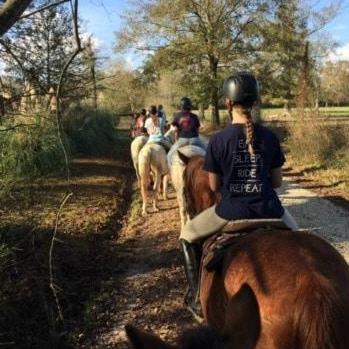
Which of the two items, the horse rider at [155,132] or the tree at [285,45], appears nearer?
the horse rider at [155,132]

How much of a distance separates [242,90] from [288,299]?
1.86m

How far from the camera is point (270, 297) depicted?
9.80 feet

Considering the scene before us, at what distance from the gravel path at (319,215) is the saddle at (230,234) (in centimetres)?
486

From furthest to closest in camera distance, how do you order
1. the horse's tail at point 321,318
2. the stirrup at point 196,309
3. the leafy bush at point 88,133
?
the leafy bush at point 88,133 < the stirrup at point 196,309 < the horse's tail at point 321,318

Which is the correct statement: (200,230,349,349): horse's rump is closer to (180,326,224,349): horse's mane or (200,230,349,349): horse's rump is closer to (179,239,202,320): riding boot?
(180,326,224,349): horse's mane

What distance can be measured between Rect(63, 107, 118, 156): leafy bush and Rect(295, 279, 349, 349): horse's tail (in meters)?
18.7

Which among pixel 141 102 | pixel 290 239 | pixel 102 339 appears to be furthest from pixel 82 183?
pixel 141 102

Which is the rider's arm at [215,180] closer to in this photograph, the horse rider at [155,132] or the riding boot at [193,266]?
the riding boot at [193,266]

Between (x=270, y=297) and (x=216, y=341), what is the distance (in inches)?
28.7

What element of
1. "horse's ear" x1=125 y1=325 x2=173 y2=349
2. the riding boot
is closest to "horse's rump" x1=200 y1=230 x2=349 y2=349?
"horse's ear" x1=125 y1=325 x2=173 y2=349

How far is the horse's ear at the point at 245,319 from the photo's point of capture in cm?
277

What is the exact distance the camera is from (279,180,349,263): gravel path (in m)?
9.68

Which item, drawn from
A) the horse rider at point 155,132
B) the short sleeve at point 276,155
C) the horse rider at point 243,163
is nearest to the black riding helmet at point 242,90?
the horse rider at point 243,163

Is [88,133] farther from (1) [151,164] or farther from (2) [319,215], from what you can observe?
(2) [319,215]
